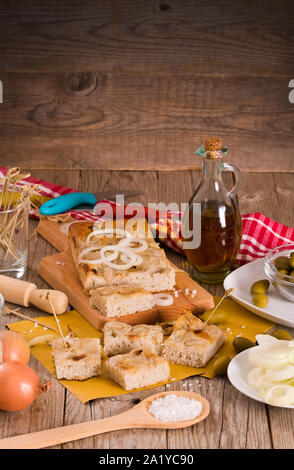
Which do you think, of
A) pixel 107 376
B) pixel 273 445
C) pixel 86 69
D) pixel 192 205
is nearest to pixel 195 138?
pixel 86 69

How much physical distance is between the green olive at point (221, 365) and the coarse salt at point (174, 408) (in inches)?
4.4

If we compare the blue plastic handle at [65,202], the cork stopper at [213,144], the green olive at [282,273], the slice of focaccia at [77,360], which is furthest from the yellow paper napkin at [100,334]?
the blue plastic handle at [65,202]

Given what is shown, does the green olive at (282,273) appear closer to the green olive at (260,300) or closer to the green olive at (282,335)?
the green olive at (260,300)

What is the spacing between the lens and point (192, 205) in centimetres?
194

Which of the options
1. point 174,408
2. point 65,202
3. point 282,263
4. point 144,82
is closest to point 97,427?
point 174,408

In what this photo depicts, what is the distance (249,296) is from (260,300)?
3.2 inches

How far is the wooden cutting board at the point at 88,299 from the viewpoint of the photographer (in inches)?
69.7

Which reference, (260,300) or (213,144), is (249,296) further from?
(213,144)

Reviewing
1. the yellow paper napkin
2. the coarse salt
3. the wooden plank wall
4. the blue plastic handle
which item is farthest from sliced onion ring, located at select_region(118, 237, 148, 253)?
the wooden plank wall

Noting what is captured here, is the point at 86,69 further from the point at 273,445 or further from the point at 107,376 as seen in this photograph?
the point at 273,445

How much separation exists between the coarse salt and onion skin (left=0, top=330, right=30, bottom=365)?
0.31 metres

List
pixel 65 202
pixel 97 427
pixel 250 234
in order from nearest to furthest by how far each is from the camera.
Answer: pixel 97 427
pixel 250 234
pixel 65 202

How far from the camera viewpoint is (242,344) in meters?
1.60

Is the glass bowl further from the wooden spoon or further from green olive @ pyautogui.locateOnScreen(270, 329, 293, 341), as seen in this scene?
the wooden spoon
